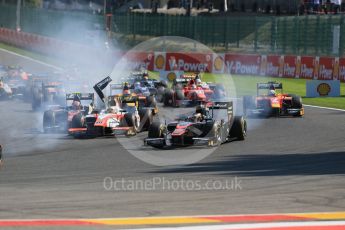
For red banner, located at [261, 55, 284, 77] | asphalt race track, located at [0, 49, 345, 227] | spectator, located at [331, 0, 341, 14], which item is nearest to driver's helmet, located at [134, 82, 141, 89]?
asphalt race track, located at [0, 49, 345, 227]

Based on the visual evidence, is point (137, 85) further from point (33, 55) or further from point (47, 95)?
point (33, 55)

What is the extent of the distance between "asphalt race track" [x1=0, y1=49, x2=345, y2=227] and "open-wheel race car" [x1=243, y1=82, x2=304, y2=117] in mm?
1817

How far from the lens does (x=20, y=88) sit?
38.3 metres

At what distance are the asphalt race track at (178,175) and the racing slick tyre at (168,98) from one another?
7171mm

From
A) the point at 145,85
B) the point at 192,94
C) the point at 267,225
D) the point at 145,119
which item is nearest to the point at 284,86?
the point at 145,85

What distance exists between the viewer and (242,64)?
5044 centimetres

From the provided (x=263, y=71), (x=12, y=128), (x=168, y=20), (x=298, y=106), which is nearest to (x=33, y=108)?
(x=12, y=128)

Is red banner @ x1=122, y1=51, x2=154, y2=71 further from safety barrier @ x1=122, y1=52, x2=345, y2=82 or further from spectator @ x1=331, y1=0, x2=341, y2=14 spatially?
spectator @ x1=331, y1=0, x2=341, y2=14

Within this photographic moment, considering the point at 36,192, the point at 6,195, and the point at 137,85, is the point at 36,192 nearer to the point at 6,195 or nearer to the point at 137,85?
the point at 6,195

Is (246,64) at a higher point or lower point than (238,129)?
higher

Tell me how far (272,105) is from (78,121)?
7767 millimetres

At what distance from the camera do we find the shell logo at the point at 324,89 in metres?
38.5

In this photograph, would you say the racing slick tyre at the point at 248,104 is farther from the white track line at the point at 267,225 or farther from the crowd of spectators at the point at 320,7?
the crowd of spectators at the point at 320,7

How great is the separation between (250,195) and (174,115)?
1686 centimetres
